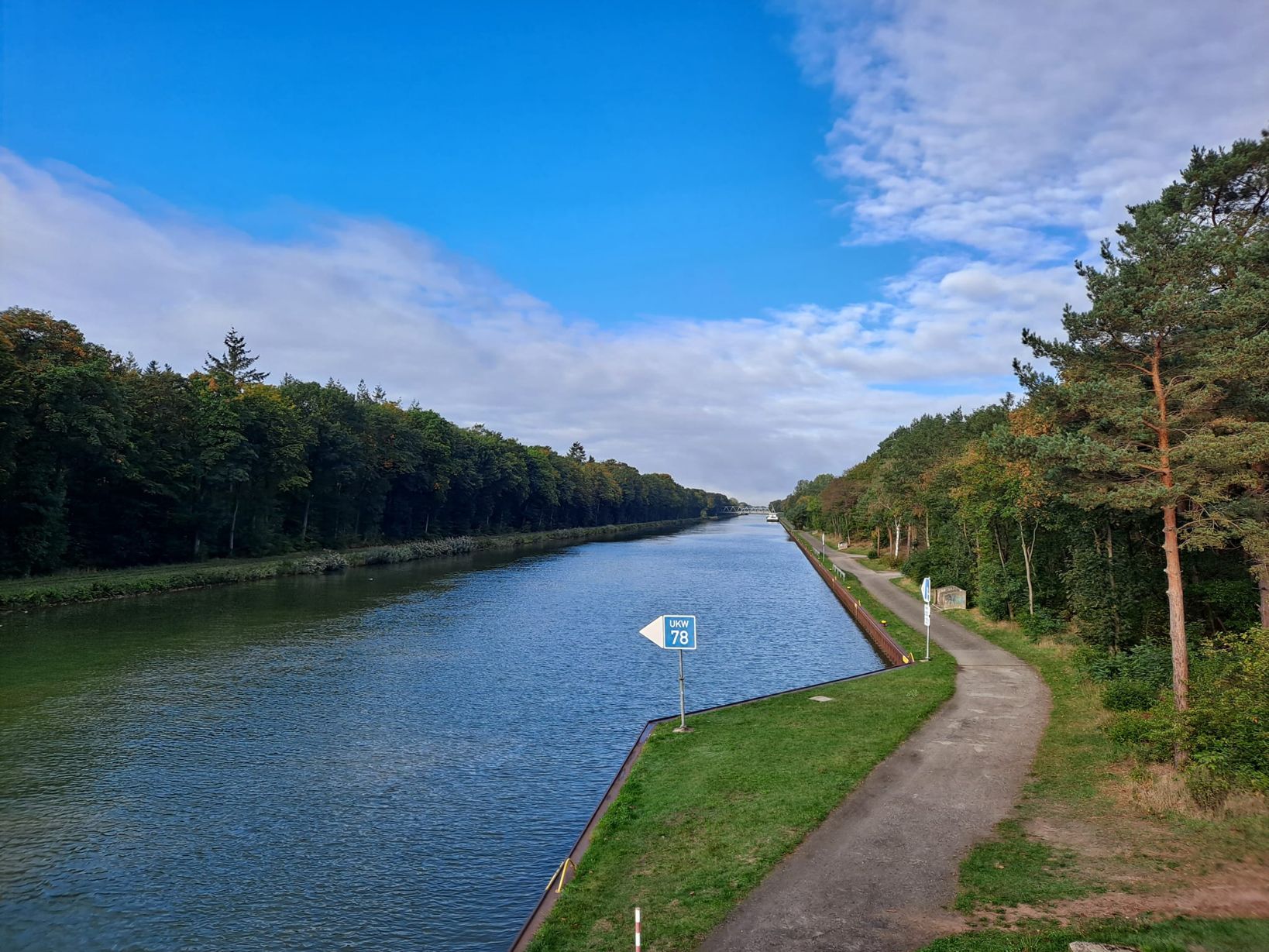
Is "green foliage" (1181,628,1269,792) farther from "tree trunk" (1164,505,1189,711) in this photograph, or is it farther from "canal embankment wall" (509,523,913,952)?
"canal embankment wall" (509,523,913,952)

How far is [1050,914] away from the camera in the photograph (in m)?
9.59

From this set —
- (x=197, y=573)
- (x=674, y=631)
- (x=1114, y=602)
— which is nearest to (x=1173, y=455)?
(x=674, y=631)

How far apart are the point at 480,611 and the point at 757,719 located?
27.2 metres

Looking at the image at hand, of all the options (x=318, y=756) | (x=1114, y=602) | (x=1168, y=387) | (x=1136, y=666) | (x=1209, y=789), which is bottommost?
(x=318, y=756)

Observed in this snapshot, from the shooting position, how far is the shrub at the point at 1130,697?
1858cm

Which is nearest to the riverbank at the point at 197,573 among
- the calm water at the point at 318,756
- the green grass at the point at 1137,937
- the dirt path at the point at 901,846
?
the calm water at the point at 318,756

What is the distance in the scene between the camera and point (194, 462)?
57.5m

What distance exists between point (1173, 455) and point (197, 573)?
5559 centimetres

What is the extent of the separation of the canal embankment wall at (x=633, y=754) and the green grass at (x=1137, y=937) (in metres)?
5.17

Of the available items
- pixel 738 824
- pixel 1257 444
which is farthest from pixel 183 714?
pixel 1257 444

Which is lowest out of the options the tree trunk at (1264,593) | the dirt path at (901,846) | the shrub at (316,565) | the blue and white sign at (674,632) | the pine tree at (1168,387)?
the dirt path at (901,846)

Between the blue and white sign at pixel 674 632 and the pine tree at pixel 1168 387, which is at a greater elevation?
the pine tree at pixel 1168 387

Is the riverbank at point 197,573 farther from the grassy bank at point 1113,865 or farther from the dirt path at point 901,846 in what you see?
the grassy bank at point 1113,865

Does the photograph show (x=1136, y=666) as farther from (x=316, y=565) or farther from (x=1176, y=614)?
(x=316, y=565)
